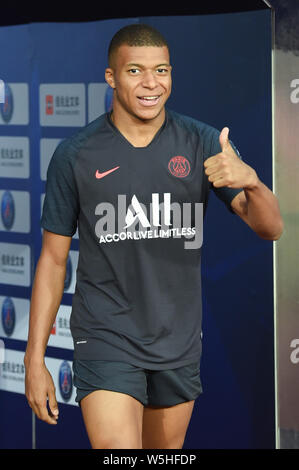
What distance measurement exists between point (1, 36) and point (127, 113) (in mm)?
1549

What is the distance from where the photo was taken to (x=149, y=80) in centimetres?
340

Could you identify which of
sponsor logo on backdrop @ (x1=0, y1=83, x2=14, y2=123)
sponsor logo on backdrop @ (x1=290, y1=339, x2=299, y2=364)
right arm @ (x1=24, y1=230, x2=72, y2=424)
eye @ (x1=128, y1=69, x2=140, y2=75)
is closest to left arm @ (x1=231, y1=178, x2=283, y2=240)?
eye @ (x1=128, y1=69, x2=140, y2=75)

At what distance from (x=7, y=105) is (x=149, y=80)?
1596mm

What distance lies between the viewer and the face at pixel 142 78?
Answer: 341 centimetres

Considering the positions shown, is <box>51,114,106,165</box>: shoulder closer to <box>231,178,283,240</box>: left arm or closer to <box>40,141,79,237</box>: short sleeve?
<box>40,141,79,237</box>: short sleeve

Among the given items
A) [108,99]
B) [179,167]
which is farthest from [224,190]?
[108,99]

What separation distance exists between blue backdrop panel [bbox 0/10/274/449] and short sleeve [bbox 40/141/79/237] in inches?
36.0

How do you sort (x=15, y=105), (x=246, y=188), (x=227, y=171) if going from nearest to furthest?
(x=227, y=171) < (x=246, y=188) < (x=15, y=105)

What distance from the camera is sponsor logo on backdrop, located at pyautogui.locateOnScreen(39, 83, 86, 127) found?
4.59m

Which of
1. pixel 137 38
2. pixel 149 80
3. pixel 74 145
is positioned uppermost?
pixel 137 38

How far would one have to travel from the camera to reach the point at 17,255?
16.0ft

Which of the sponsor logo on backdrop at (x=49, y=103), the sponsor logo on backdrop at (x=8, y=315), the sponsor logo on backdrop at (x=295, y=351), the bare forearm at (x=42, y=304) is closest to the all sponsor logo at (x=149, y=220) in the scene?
the bare forearm at (x=42, y=304)

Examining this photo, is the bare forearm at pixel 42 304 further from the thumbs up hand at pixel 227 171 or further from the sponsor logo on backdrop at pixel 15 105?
the sponsor logo on backdrop at pixel 15 105

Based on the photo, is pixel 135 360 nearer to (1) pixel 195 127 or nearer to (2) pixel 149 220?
(2) pixel 149 220
